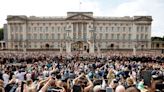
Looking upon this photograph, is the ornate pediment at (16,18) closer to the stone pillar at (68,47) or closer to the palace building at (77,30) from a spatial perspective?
the palace building at (77,30)

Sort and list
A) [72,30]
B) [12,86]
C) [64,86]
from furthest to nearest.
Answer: [72,30] → [12,86] → [64,86]

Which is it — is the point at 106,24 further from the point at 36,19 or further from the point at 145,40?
the point at 36,19

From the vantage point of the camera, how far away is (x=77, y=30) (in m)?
124

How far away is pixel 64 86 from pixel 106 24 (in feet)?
383

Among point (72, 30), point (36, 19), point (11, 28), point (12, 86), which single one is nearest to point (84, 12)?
point (72, 30)

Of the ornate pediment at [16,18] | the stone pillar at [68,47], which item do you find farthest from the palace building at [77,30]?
the stone pillar at [68,47]

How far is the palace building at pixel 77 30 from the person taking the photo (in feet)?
406

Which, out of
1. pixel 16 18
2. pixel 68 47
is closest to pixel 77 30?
pixel 68 47

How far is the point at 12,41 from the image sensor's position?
125 metres

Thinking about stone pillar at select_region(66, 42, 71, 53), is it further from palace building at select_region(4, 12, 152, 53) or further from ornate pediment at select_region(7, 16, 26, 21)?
ornate pediment at select_region(7, 16, 26, 21)

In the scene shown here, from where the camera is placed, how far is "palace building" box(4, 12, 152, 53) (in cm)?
12388

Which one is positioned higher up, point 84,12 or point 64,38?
point 84,12

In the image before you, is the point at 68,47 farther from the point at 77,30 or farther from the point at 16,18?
the point at 16,18

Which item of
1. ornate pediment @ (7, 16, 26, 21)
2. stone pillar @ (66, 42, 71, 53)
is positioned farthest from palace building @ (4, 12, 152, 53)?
stone pillar @ (66, 42, 71, 53)
